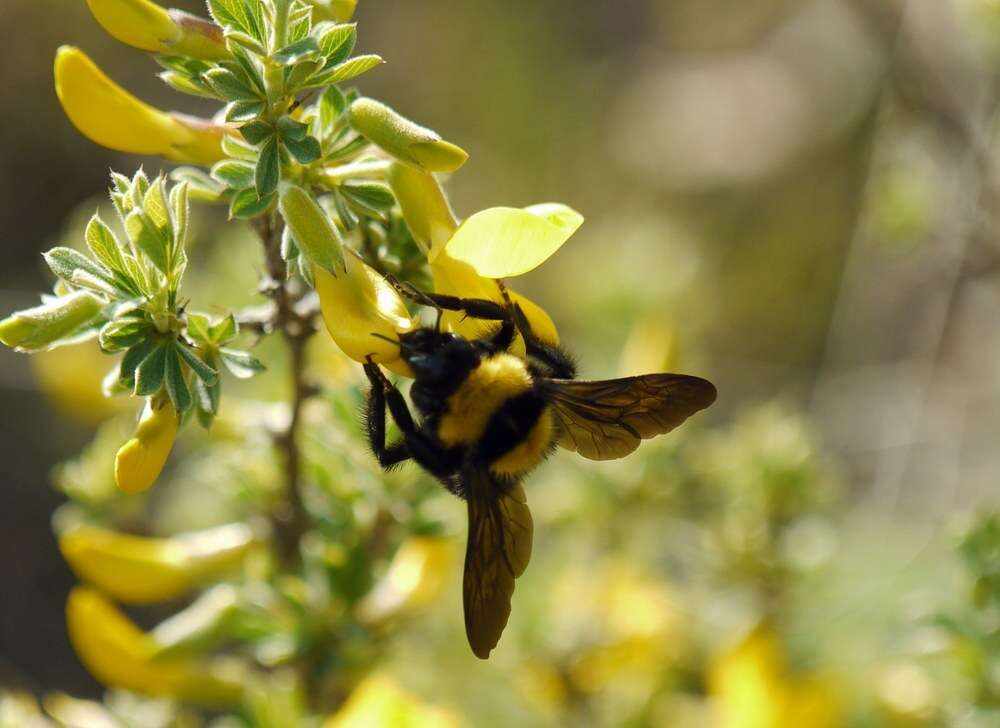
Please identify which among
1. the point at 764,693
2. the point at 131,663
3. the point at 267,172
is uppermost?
the point at 267,172

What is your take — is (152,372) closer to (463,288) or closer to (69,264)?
(69,264)

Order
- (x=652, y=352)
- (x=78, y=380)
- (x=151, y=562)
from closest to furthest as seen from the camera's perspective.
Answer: (x=151, y=562) < (x=652, y=352) < (x=78, y=380)

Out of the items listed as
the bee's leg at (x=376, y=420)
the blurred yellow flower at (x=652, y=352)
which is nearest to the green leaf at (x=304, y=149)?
the bee's leg at (x=376, y=420)

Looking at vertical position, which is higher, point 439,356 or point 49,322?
point 49,322

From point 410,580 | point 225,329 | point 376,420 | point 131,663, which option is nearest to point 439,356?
point 376,420

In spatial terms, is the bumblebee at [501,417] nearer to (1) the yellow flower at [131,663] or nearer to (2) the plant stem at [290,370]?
(2) the plant stem at [290,370]

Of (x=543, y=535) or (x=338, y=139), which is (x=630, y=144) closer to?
(x=543, y=535)
